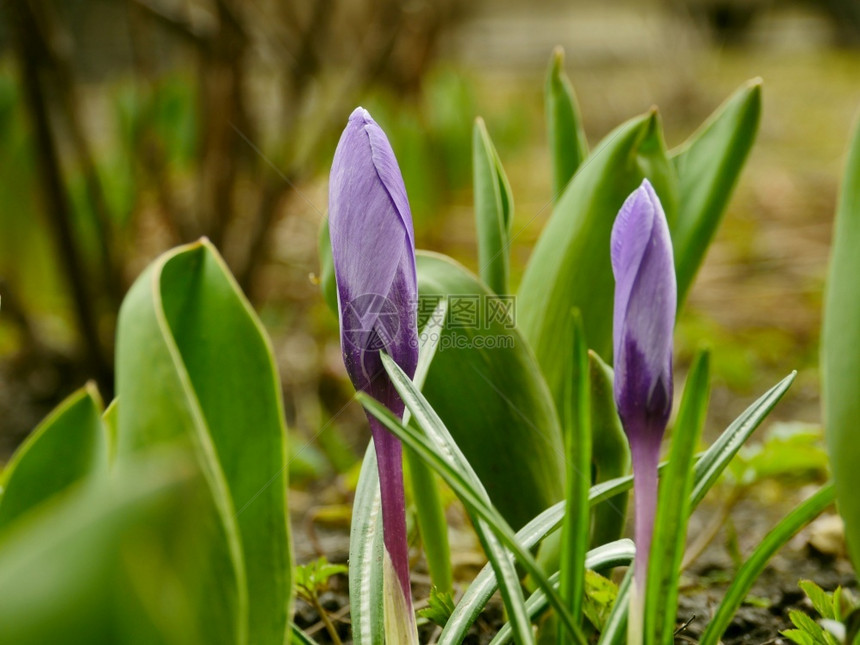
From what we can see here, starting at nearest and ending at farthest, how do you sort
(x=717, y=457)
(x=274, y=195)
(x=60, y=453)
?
(x=60, y=453) → (x=717, y=457) → (x=274, y=195)

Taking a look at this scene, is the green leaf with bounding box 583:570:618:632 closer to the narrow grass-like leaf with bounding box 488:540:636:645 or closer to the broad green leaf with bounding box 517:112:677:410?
the narrow grass-like leaf with bounding box 488:540:636:645

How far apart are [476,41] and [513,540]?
9682mm

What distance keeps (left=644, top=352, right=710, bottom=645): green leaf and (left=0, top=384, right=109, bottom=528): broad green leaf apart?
10.5 inches

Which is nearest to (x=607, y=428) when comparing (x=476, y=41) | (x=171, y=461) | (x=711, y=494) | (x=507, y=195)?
(x=507, y=195)

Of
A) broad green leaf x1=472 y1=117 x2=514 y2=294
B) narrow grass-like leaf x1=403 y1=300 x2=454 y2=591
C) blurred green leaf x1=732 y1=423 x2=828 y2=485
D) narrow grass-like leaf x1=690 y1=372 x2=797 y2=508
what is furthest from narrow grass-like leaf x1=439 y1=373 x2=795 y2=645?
blurred green leaf x1=732 y1=423 x2=828 y2=485

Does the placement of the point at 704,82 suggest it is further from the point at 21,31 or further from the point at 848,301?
the point at 848,301

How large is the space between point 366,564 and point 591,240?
33cm

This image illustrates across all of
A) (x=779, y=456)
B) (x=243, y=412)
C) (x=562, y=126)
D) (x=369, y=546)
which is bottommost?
(x=779, y=456)

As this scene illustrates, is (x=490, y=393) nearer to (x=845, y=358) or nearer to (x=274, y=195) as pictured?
(x=845, y=358)

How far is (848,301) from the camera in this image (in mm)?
455

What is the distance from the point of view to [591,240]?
2.40ft

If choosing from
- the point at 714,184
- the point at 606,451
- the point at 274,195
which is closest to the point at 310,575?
the point at 606,451

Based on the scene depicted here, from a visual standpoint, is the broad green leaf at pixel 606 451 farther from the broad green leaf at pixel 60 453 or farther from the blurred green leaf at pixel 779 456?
the broad green leaf at pixel 60 453

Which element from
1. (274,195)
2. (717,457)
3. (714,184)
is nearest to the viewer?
(717,457)
